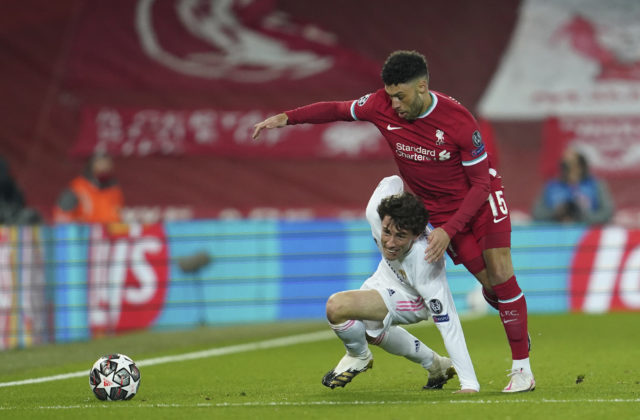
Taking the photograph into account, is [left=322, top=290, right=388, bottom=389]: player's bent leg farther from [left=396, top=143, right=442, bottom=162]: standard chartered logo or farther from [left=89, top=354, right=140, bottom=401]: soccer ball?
[left=89, top=354, right=140, bottom=401]: soccer ball

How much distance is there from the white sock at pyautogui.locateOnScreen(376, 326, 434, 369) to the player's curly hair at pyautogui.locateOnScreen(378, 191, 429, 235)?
67 centimetres

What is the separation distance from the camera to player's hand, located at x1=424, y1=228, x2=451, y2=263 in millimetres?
6000

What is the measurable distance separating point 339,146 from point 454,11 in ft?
7.49

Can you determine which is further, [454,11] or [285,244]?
[454,11]

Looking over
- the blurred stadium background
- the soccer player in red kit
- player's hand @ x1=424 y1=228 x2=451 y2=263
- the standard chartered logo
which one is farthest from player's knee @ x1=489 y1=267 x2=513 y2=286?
the blurred stadium background

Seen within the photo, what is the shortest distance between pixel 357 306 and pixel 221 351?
10.5 feet

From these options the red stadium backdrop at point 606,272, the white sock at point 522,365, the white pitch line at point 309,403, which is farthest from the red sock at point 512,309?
the red stadium backdrop at point 606,272

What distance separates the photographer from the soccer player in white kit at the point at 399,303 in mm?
6074

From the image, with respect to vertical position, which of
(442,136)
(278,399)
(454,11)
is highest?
(454,11)

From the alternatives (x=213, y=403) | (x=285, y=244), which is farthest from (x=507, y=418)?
(x=285, y=244)

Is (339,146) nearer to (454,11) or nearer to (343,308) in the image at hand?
(454,11)

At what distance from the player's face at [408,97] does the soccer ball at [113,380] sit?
1.94 m

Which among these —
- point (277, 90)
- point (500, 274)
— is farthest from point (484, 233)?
point (277, 90)

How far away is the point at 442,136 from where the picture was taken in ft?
20.2
